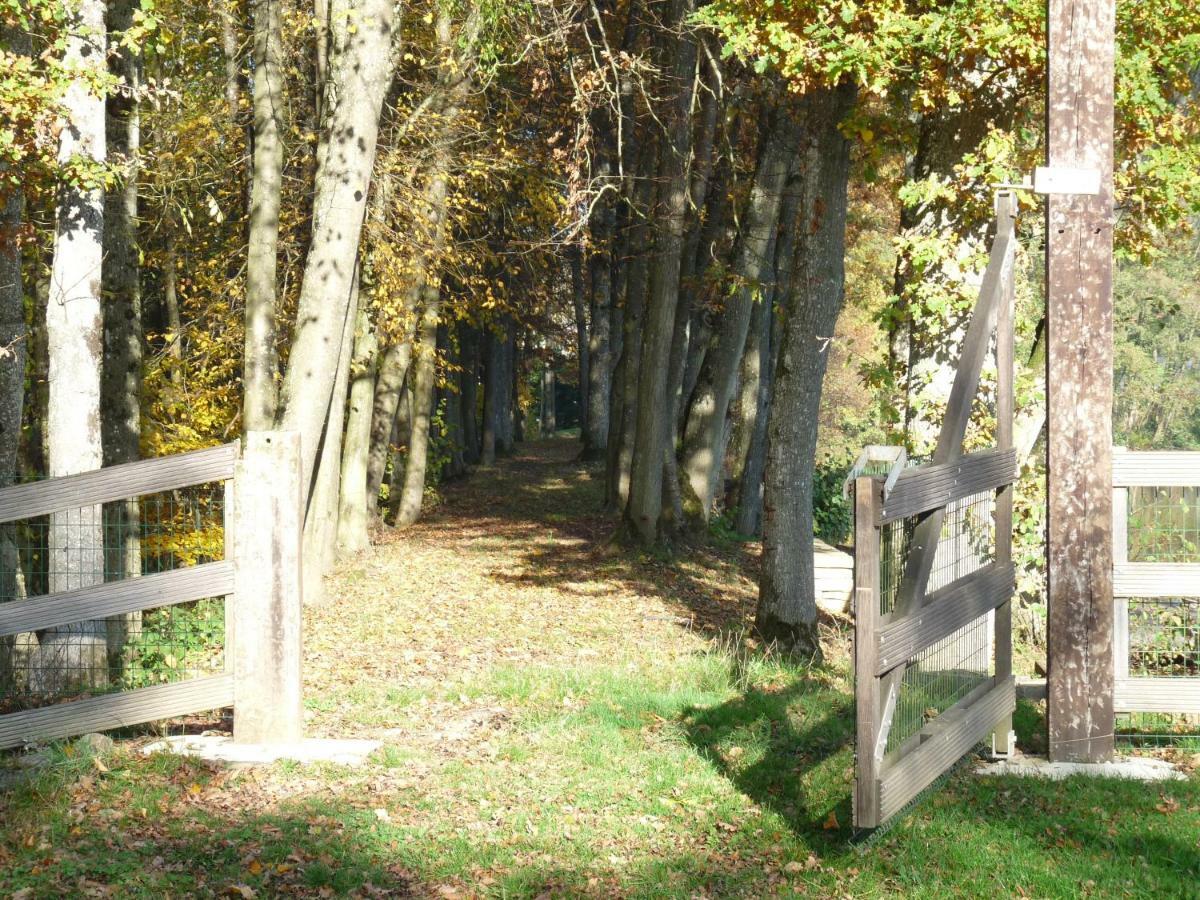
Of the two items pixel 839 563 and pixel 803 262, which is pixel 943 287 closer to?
pixel 803 262

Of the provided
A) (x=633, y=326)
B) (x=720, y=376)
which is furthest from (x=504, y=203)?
(x=720, y=376)

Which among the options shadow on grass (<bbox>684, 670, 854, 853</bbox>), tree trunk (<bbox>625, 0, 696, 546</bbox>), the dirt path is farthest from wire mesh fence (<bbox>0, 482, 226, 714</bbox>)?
tree trunk (<bbox>625, 0, 696, 546</bbox>)

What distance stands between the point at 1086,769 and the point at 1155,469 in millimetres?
1598

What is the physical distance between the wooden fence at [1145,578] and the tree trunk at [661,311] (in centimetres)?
1123

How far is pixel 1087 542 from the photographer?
261 inches

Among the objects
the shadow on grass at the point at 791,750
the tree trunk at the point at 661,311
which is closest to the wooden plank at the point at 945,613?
the shadow on grass at the point at 791,750

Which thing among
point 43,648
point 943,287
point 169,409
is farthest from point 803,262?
point 169,409

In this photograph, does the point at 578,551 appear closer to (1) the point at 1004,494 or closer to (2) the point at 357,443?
(2) the point at 357,443

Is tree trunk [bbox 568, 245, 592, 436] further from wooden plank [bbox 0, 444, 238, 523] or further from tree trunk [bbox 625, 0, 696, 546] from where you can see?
wooden plank [bbox 0, 444, 238, 523]

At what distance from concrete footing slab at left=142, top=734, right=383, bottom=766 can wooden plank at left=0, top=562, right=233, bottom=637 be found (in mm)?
805

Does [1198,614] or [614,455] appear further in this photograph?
[614,455]

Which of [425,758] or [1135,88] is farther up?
[1135,88]

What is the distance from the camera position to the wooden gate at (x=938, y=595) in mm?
5051

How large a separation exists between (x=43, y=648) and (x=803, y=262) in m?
7.14
